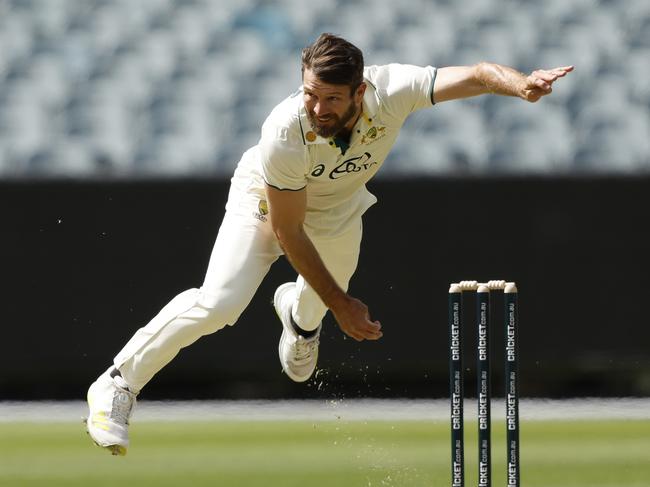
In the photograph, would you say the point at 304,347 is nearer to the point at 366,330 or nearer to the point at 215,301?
the point at 215,301

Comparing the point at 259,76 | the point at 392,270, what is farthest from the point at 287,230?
the point at 259,76

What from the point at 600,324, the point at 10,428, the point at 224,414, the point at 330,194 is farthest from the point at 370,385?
the point at 330,194

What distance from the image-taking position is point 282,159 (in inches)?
146

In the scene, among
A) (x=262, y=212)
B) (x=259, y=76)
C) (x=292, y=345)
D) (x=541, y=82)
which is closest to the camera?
(x=541, y=82)

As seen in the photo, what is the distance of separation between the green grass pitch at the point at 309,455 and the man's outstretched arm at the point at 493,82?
144cm

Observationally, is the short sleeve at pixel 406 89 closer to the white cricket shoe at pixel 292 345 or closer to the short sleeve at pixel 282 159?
the short sleeve at pixel 282 159

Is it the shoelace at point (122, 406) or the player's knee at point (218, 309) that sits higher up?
the player's knee at point (218, 309)

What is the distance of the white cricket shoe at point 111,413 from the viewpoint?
12.8ft

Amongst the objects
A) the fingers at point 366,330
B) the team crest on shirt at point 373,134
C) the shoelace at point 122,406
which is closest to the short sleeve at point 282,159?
the team crest on shirt at point 373,134

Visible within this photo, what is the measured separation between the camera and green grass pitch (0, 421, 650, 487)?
15.9 feet

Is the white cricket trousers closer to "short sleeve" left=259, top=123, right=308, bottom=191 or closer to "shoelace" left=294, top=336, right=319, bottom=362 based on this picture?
"short sleeve" left=259, top=123, right=308, bottom=191

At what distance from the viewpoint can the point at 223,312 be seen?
393 centimetres

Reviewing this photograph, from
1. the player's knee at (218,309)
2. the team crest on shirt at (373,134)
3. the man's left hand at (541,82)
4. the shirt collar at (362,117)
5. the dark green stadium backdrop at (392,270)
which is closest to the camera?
the man's left hand at (541,82)

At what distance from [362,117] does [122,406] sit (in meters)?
1.16
